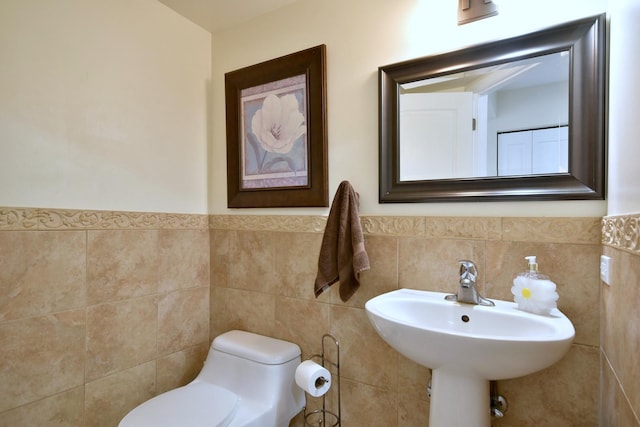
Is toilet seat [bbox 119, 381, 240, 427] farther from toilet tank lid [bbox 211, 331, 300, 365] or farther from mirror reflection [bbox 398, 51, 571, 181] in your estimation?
mirror reflection [bbox 398, 51, 571, 181]

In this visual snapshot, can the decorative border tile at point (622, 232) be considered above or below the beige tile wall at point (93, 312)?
above

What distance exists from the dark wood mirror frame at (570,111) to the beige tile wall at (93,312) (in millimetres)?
1201

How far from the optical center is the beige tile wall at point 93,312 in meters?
1.21

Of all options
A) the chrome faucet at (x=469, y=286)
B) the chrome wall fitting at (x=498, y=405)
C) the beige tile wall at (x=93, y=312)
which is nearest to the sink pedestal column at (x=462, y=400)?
the chrome wall fitting at (x=498, y=405)

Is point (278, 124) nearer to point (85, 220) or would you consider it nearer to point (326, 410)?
point (85, 220)

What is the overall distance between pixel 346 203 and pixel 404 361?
2.24 ft

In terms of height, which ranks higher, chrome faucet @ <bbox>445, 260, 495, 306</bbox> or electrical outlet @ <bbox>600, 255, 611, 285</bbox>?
electrical outlet @ <bbox>600, 255, 611, 285</bbox>

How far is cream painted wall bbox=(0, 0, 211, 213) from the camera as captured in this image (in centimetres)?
123

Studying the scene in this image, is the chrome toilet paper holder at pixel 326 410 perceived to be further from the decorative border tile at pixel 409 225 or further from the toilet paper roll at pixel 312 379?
the decorative border tile at pixel 409 225

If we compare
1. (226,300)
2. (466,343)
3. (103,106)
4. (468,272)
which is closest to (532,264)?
(468,272)

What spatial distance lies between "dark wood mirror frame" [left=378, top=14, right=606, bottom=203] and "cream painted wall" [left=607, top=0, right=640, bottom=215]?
0.04 meters

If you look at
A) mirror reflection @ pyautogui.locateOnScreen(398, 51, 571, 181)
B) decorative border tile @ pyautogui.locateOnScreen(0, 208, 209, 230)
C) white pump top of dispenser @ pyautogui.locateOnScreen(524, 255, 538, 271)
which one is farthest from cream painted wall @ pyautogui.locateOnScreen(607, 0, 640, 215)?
decorative border tile @ pyautogui.locateOnScreen(0, 208, 209, 230)

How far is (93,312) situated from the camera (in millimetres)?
1407

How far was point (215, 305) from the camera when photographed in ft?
6.25
